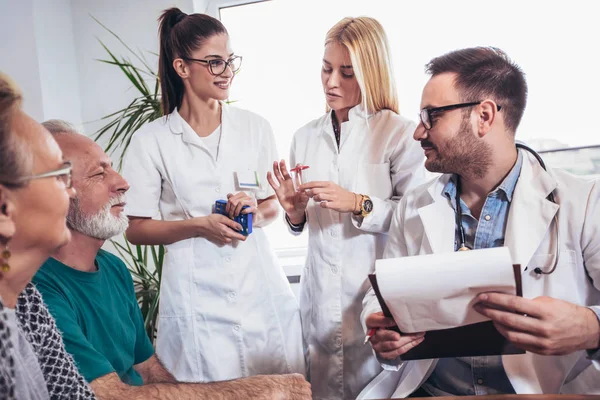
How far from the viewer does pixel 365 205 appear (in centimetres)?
213

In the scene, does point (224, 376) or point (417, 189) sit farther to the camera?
point (224, 376)

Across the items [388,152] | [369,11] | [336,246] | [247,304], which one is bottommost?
[247,304]

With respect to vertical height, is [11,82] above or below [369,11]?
below

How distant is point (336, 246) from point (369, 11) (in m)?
2.12

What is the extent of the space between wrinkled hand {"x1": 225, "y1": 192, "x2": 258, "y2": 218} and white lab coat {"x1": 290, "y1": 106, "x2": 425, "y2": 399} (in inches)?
12.1

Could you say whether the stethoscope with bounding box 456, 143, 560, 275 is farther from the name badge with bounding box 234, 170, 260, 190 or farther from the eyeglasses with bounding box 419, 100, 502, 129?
the name badge with bounding box 234, 170, 260, 190

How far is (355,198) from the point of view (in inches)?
84.0

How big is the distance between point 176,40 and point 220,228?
83 cm

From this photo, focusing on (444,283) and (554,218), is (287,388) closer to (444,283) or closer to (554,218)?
(444,283)

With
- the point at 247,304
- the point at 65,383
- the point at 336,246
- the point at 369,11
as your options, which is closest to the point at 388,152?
the point at 336,246

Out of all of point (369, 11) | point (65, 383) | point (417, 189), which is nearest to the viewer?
point (65, 383)

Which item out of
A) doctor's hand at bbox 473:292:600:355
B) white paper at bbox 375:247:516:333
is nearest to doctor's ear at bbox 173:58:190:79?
white paper at bbox 375:247:516:333

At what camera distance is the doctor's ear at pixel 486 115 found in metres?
1.79

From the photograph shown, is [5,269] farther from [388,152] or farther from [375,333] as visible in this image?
[388,152]
